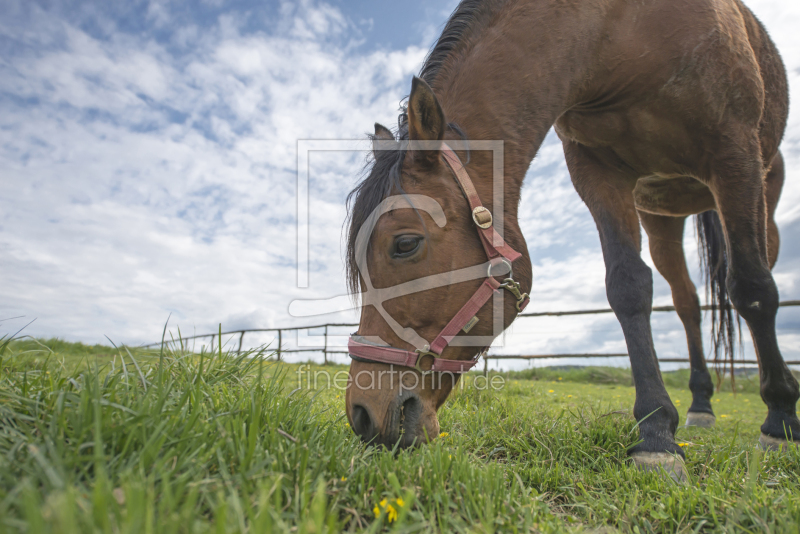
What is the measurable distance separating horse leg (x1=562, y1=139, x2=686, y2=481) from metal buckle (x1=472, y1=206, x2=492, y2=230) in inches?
46.4

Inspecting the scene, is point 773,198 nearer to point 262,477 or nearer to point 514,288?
point 514,288

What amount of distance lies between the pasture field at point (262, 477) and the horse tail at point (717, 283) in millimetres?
3016

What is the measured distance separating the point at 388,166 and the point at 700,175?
7.69ft

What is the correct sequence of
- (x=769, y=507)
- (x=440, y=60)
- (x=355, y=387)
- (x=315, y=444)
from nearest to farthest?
(x=769, y=507)
(x=315, y=444)
(x=355, y=387)
(x=440, y=60)

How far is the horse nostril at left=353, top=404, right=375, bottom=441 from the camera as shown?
1.93 m

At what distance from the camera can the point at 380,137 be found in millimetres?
2844

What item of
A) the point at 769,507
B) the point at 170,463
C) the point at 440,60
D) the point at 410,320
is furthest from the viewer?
the point at 440,60

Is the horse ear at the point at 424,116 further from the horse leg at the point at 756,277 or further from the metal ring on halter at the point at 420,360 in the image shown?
the horse leg at the point at 756,277

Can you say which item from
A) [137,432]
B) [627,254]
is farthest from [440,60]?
[137,432]

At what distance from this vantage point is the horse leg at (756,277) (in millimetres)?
2848

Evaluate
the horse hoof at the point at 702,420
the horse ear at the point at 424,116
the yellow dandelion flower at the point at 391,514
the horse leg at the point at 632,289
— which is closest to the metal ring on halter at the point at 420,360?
the yellow dandelion flower at the point at 391,514

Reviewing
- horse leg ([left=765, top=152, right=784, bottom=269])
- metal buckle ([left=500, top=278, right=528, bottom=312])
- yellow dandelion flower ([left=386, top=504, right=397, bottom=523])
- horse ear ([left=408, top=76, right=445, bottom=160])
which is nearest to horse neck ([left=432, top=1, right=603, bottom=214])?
horse ear ([left=408, top=76, right=445, bottom=160])

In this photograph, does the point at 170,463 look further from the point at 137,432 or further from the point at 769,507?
the point at 769,507

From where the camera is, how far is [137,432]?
111cm
